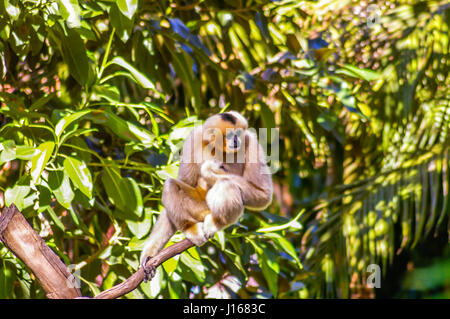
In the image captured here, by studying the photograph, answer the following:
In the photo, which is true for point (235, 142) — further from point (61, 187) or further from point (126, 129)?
point (61, 187)

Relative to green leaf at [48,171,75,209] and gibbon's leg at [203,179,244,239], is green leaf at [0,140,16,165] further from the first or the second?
gibbon's leg at [203,179,244,239]

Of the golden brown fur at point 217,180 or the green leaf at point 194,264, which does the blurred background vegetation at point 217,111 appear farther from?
the golden brown fur at point 217,180

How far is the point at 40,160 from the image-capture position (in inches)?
69.0

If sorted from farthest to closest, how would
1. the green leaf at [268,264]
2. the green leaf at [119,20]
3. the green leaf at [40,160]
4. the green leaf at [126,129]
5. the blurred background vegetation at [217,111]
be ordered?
the green leaf at [268,264]
the green leaf at [119,20]
the blurred background vegetation at [217,111]
the green leaf at [126,129]
the green leaf at [40,160]

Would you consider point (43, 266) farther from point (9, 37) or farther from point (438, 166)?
point (438, 166)

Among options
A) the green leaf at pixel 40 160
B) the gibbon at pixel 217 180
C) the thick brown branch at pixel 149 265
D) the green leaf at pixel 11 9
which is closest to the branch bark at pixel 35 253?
the green leaf at pixel 40 160

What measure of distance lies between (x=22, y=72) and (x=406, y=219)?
3.02m

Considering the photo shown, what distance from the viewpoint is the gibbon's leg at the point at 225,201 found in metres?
1.13

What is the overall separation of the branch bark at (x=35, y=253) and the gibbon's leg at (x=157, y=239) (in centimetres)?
51

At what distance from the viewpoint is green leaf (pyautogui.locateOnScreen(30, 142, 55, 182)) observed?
1.70 meters

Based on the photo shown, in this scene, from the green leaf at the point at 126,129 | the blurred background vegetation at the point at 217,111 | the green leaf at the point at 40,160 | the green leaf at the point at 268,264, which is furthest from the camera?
the green leaf at the point at 268,264

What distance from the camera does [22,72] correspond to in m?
3.88

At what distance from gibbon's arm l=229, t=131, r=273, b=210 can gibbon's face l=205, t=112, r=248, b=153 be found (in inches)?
1.1

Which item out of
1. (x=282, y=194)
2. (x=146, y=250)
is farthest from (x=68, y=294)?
(x=282, y=194)
